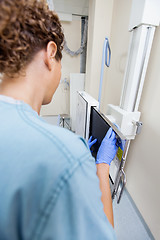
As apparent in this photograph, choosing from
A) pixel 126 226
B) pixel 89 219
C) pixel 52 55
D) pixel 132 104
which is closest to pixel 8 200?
pixel 89 219

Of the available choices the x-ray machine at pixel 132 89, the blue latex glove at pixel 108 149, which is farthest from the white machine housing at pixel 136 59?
the blue latex glove at pixel 108 149

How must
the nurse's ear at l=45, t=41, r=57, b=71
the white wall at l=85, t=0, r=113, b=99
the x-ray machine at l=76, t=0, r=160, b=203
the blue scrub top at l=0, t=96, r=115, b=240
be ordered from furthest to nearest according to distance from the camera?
the white wall at l=85, t=0, r=113, b=99, the x-ray machine at l=76, t=0, r=160, b=203, the nurse's ear at l=45, t=41, r=57, b=71, the blue scrub top at l=0, t=96, r=115, b=240

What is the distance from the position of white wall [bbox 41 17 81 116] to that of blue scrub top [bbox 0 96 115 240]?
2840 millimetres

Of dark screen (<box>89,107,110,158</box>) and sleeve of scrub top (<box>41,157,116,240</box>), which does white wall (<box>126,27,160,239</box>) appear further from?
sleeve of scrub top (<box>41,157,116,240</box>)

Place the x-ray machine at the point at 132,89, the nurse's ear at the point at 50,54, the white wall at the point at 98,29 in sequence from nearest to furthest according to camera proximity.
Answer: the nurse's ear at the point at 50,54, the x-ray machine at the point at 132,89, the white wall at the point at 98,29

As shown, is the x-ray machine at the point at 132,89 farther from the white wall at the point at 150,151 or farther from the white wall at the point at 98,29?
the white wall at the point at 98,29

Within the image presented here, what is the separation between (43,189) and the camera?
280mm

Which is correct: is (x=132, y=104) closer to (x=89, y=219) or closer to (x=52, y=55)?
(x=52, y=55)

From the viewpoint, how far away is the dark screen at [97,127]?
2.75 ft

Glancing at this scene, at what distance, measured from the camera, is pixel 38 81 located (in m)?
0.47

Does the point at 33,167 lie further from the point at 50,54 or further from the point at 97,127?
the point at 97,127

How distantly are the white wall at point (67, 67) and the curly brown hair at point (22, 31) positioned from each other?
101 inches

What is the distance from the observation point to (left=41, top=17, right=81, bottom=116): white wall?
8.61 feet

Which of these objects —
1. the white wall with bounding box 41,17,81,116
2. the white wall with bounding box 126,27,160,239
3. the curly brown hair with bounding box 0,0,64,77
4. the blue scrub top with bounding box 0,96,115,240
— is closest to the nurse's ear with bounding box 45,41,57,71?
the curly brown hair with bounding box 0,0,64,77
